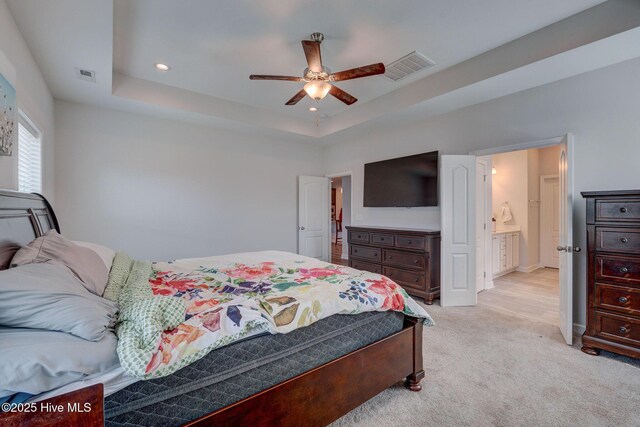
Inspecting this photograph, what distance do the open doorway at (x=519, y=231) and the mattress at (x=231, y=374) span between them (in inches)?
117

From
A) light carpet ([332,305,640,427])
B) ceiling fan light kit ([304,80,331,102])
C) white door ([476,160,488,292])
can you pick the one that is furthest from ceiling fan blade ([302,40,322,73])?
white door ([476,160,488,292])

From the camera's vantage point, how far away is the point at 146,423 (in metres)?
1.07

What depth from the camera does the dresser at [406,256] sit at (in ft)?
12.7

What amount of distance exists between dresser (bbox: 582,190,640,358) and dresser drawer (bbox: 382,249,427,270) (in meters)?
1.70

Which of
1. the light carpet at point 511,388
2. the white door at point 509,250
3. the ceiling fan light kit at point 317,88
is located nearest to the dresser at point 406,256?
the light carpet at point 511,388

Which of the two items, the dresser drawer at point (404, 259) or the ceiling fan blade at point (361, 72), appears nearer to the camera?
the ceiling fan blade at point (361, 72)

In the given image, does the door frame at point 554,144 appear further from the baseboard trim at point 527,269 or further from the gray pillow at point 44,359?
the gray pillow at point 44,359

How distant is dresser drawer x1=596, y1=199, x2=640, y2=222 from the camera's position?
7.44 feet

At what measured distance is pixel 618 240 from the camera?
236 cm

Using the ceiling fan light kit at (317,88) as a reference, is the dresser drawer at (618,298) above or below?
below

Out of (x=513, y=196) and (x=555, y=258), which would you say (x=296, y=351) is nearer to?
(x=513, y=196)

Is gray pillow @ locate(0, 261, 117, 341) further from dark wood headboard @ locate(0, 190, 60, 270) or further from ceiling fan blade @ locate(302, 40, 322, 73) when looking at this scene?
ceiling fan blade @ locate(302, 40, 322, 73)

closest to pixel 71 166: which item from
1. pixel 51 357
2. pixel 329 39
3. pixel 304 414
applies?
pixel 329 39

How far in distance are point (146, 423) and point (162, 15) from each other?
118 inches
